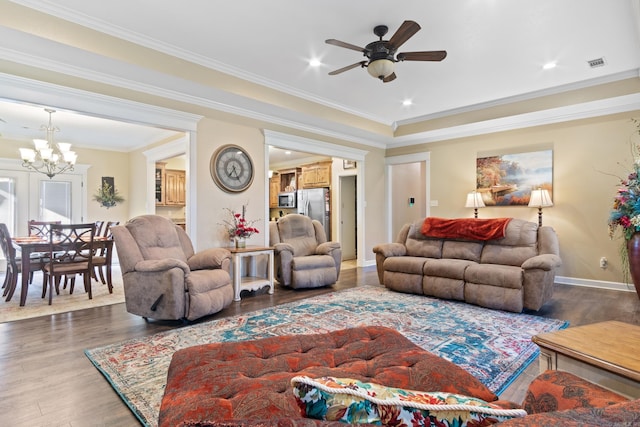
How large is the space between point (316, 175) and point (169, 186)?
3.59m

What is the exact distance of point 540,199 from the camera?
16.4 feet

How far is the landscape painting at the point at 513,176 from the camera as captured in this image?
5316 millimetres

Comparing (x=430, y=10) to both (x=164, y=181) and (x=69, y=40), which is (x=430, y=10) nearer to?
(x=69, y=40)

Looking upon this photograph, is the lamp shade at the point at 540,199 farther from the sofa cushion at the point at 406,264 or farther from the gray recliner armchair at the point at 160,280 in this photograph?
the gray recliner armchair at the point at 160,280

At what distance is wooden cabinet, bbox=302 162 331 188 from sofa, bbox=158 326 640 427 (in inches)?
255

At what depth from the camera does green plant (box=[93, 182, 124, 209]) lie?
757cm

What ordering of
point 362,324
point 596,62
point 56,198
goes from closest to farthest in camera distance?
point 362,324, point 596,62, point 56,198

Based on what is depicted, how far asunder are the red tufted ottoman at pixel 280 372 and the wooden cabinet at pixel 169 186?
7092mm

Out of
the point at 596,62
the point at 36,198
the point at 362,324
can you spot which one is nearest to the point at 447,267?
the point at 362,324

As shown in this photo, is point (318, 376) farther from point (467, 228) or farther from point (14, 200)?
point (14, 200)

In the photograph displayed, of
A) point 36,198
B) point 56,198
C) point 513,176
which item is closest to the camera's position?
point 513,176

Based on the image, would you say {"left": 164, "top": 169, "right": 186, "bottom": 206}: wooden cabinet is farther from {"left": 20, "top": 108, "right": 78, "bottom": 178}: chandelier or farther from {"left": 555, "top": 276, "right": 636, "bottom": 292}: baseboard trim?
{"left": 555, "top": 276, "right": 636, "bottom": 292}: baseboard trim

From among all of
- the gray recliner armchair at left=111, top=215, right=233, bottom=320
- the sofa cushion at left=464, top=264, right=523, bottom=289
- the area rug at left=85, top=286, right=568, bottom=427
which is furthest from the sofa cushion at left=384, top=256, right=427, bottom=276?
the gray recliner armchair at left=111, top=215, right=233, bottom=320

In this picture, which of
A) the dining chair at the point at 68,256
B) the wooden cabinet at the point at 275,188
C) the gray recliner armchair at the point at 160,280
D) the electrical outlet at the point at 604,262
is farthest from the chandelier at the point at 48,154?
the electrical outlet at the point at 604,262
